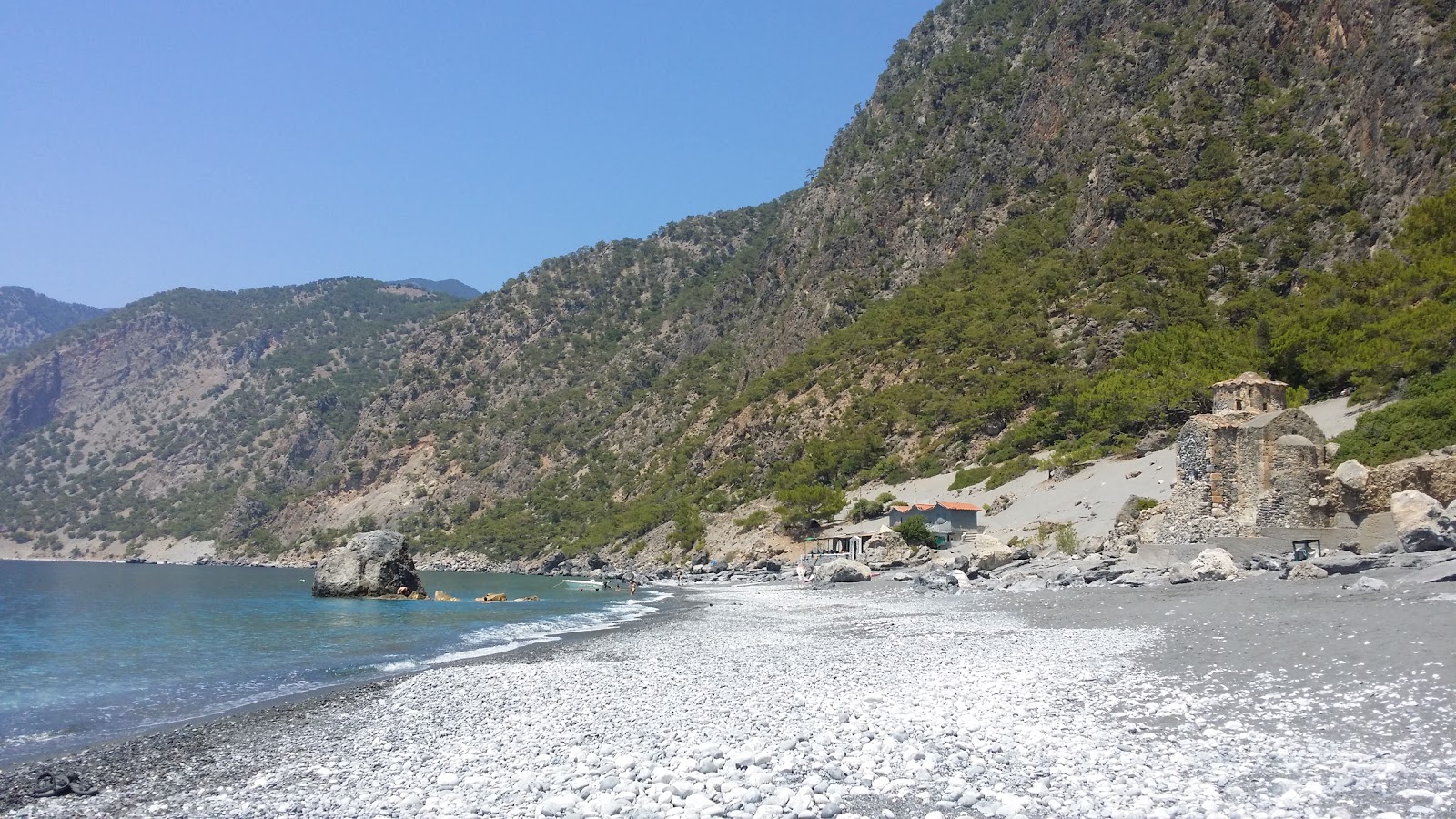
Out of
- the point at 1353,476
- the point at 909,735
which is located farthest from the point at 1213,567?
the point at 909,735

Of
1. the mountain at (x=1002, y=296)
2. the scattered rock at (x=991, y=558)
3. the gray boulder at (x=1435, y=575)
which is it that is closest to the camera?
the gray boulder at (x=1435, y=575)

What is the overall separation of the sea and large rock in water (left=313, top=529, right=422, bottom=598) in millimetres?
892

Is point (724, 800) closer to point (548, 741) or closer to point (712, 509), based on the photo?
point (548, 741)

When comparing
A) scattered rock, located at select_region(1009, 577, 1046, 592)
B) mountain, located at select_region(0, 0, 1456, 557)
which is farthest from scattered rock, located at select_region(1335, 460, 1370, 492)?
mountain, located at select_region(0, 0, 1456, 557)

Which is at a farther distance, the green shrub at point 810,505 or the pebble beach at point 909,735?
the green shrub at point 810,505

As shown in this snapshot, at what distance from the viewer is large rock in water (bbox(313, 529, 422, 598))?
152 feet

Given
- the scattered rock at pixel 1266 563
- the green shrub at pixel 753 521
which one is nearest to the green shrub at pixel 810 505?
the green shrub at pixel 753 521

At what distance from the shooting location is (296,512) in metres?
143

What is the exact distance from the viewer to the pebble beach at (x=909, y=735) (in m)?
6.66

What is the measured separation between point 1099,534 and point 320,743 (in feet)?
103

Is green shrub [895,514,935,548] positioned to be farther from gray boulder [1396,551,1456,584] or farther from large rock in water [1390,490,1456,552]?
gray boulder [1396,551,1456,584]

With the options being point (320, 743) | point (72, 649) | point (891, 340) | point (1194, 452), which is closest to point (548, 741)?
point (320, 743)

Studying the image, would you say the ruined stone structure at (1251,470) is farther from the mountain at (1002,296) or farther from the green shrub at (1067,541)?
the mountain at (1002,296)

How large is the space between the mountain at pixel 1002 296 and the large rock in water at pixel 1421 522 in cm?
2205
